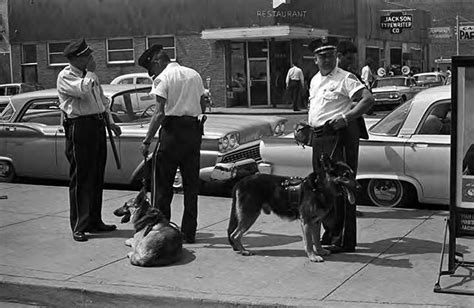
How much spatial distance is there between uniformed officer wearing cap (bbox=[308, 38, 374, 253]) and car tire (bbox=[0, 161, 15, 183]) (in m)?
6.16

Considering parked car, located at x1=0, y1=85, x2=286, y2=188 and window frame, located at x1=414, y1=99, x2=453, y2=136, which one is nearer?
window frame, located at x1=414, y1=99, x2=453, y2=136

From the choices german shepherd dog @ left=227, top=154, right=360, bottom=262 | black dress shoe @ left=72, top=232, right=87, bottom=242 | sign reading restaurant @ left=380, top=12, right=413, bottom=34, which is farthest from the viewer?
sign reading restaurant @ left=380, top=12, right=413, bottom=34

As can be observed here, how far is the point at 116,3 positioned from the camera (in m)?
33.4

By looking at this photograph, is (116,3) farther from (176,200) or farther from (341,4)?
(176,200)

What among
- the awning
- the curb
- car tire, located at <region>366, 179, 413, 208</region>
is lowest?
the curb

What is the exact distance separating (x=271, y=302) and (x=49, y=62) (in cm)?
3144

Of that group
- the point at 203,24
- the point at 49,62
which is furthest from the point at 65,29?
the point at 203,24

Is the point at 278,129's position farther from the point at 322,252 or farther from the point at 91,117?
the point at 322,252

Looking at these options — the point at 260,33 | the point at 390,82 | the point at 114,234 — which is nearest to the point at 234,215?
the point at 114,234

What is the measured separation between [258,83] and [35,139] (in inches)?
810

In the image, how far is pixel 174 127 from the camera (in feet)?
23.0

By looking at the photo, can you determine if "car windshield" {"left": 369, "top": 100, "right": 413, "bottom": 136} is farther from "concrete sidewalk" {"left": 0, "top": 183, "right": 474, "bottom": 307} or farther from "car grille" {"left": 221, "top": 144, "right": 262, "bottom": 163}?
"car grille" {"left": 221, "top": 144, "right": 262, "bottom": 163}

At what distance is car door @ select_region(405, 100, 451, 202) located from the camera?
27.1 feet

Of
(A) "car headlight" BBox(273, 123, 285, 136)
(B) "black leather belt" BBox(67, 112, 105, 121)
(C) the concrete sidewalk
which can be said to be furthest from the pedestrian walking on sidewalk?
(B) "black leather belt" BBox(67, 112, 105, 121)
